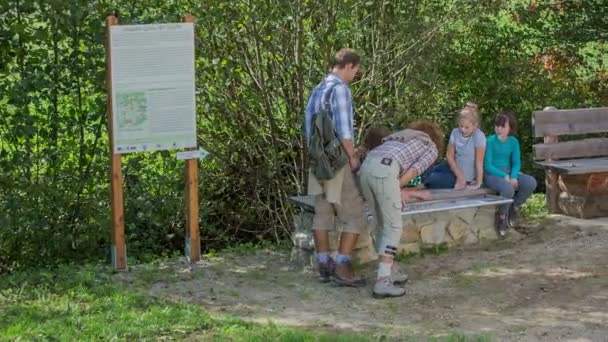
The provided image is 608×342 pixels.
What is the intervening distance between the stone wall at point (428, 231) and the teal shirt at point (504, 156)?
0.44 meters

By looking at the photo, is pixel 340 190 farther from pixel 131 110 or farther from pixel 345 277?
pixel 131 110

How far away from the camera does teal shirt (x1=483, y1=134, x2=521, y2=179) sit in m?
8.91

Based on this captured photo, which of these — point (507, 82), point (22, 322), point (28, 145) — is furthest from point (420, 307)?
point (507, 82)

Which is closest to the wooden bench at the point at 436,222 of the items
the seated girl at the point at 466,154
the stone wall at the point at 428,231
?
the stone wall at the point at 428,231

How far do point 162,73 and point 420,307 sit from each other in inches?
101

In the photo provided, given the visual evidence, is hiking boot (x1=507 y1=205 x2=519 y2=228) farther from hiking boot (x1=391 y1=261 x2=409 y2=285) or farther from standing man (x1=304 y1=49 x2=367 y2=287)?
standing man (x1=304 y1=49 x2=367 y2=287)

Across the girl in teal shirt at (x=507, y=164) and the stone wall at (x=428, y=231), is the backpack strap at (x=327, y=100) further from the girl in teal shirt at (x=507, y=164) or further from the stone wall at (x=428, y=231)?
the girl in teal shirt at (x=507, y=164)

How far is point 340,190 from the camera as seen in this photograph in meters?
7.32

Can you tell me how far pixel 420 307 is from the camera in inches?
271

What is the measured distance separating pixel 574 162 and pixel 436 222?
2.00 metres

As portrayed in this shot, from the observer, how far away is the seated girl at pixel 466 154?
8.59m

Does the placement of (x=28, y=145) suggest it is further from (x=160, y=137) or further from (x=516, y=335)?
(x=516, y=335)

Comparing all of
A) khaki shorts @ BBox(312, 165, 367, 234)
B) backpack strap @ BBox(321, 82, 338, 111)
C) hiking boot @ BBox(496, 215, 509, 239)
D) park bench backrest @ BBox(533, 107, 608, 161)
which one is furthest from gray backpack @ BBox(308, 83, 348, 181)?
park bench backrest @ BBox(533, 107, 608, 161)

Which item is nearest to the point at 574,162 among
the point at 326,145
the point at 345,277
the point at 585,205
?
the point at 585,205
